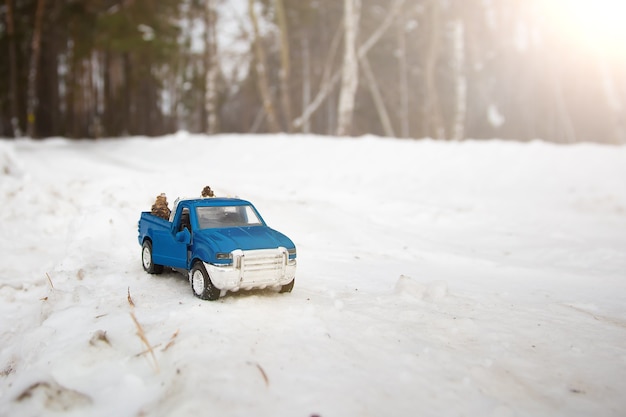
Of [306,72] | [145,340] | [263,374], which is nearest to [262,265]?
[145,340]

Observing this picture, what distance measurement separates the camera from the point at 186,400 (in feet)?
12.9

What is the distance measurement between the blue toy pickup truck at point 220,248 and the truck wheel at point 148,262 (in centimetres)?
1

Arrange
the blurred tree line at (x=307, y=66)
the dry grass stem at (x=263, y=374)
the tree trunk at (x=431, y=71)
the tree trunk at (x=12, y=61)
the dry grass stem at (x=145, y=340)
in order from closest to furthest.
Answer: the dry grass stem at (x=263, y=374)
the dry grass stem at (x=145, y=340)
the tree trunk at (x=431, y=71)
the blurred tree line at (x=307, y=66)
the tree trunk at (x=12, y=61)

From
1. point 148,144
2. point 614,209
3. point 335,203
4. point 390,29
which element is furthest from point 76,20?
point 614,209

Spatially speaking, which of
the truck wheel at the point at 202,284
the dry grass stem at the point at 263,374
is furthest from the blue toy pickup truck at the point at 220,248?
the dry grass stem at the point at 263,374

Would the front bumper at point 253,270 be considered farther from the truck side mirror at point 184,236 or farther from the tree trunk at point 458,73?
the tree trunk at point 458,73

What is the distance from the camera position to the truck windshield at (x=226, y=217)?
6781 mm

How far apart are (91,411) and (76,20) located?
3327 cm

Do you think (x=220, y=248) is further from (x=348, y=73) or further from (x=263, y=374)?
(x=348, y=73)

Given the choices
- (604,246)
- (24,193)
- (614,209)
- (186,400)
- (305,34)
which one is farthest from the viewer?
(305,34)

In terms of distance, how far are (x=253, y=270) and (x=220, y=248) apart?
1.52 feet

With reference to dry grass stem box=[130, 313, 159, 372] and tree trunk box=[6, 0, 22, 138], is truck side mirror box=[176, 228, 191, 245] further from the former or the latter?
tree trunk box=[6, 0, 22, 138]

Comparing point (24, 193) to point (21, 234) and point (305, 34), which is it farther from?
point (305, 34)

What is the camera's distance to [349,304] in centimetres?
653
